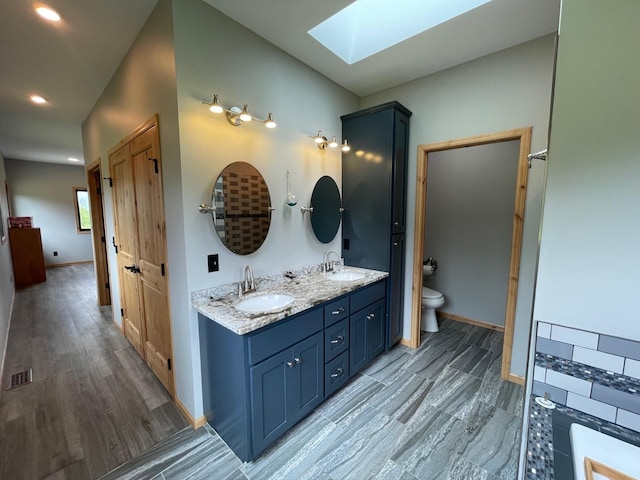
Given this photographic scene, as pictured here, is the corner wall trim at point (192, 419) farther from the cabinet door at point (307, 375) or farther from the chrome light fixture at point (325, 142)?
the chrome light fixture at point (325, 142)

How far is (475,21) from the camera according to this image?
1854mm

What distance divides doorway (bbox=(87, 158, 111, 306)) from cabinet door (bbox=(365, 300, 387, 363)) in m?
3.86

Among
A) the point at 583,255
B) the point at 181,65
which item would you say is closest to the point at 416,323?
the point at 583,255

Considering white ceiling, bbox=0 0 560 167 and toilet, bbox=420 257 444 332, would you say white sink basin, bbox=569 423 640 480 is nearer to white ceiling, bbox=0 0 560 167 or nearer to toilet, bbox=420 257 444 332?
white ceiling, bbox=0 0 560 167

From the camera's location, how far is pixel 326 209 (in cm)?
272

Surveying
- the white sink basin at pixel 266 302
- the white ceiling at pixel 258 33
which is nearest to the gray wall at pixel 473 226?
the white ceiling at pixel 258 33

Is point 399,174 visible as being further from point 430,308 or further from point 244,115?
point 430,308

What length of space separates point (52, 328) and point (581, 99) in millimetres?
5210

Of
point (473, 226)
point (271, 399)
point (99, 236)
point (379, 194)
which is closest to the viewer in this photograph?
point (271, 399)

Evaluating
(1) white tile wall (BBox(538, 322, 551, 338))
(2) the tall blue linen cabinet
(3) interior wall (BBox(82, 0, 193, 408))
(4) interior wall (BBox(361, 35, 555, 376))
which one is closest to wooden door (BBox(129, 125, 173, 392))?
(3) interior wall (BBox(82, 0, 193, 408))

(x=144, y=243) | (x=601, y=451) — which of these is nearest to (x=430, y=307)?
(x=601, y=451)

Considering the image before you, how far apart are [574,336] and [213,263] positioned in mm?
1835

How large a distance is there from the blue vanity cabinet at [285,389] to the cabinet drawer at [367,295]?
0.46 m

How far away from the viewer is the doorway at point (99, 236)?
3.89 metres
